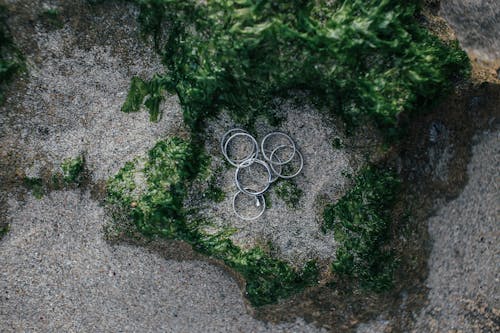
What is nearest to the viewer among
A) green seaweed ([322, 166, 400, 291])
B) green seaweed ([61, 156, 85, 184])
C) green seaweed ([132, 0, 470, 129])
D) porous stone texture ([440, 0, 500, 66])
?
green seaweed ([132, 0, 470, 129])

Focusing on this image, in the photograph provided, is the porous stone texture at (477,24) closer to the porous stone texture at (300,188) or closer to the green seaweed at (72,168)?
the porous stone texture at (300,188)

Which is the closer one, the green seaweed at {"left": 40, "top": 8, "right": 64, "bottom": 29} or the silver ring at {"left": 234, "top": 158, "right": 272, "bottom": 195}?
the green seaweed at {"left": 40, "top": 8, "right": 64, "bottom": 29}

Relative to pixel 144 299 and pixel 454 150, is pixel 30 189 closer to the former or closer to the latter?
pixel 144 299

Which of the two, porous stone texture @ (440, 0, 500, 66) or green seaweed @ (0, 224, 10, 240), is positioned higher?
porous stone texture @ (440, 0, 500, 66)

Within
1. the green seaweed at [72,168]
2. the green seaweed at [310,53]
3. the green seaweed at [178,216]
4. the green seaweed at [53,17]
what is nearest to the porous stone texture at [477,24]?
the green seaweed at [310,53]

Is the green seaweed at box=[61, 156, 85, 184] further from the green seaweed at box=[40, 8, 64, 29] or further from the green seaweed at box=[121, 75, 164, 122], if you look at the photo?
the green seaweed at box=[40, 8, 64, 29]

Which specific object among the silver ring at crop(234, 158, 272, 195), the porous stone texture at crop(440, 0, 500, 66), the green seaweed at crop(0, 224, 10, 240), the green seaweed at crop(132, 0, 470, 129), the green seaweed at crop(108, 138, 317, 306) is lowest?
the green seaweed at crop(0, 224, 10, 240)

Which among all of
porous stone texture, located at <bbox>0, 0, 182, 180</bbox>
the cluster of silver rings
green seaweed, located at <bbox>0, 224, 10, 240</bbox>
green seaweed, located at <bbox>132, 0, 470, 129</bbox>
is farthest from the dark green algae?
green seaweed, located at <bbox>0, 224, 10, 240</bbox>

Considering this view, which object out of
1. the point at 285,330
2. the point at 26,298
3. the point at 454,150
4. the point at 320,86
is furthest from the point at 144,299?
the point at 454,150
